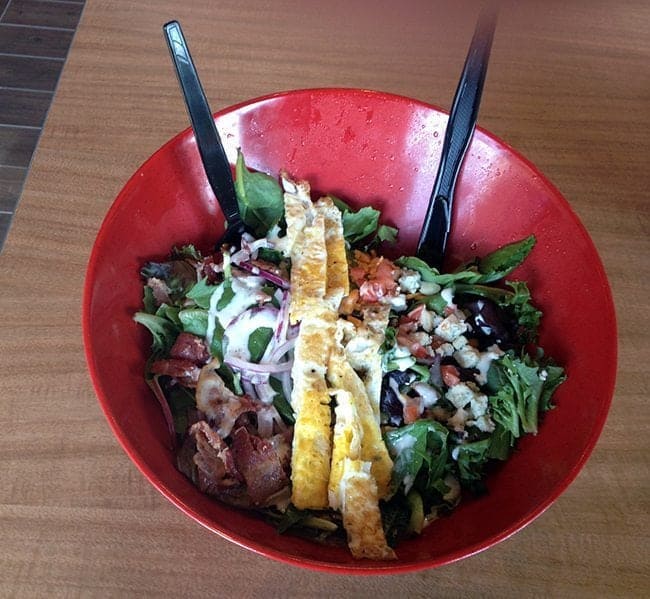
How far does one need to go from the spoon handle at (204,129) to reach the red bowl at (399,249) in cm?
4

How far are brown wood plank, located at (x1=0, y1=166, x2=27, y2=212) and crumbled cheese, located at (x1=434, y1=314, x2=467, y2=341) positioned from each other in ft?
3.86

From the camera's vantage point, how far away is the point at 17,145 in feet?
5.51

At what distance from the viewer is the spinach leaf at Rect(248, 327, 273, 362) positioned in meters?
0.87

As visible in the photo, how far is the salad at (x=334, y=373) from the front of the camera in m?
0.76

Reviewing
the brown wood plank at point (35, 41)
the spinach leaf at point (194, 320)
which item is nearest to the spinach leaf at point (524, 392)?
the spinach leaf at point (194, 320)

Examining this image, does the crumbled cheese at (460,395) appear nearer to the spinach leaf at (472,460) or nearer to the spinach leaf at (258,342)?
the spinach leaf at (472,460)

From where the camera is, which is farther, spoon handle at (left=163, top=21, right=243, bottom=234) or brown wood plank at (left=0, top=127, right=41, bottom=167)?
brown wood plank at (left=0, top=127, right=41, bottom=167)

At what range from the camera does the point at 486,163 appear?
3.07ft

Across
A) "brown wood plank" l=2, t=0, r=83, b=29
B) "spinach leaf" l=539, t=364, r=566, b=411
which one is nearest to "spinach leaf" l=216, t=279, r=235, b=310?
"spinach leaf" l=539, t=364, r=566, b=411

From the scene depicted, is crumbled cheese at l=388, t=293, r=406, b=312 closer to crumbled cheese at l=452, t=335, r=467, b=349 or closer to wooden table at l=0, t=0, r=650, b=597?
crumbled cheese at l=452, t=335, r=467, b=349

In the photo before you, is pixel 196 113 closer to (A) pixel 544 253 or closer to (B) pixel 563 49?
(A) pixel 544 253

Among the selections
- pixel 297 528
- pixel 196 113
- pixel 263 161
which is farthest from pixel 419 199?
pixel 297 528

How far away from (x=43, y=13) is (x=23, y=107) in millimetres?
430

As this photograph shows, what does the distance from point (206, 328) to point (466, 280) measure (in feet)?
1.34
